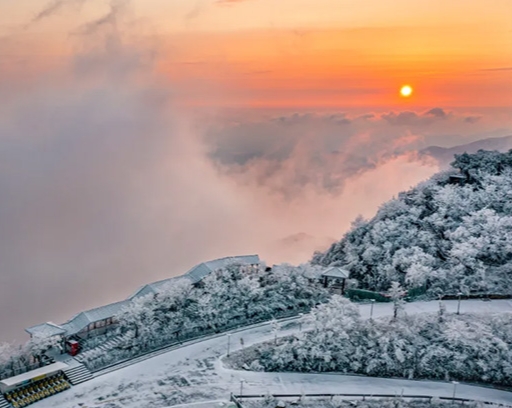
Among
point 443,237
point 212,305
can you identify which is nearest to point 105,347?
point 212,305

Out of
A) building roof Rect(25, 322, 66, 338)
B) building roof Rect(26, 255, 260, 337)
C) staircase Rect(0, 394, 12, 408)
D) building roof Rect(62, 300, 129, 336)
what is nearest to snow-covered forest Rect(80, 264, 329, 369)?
building roof Rect(26, 255, 260, 337)

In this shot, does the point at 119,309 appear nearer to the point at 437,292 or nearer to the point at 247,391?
the point at 247,391

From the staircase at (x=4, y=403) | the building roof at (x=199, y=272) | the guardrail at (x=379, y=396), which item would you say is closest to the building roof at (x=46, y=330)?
the staircase at (x=4, y=403)

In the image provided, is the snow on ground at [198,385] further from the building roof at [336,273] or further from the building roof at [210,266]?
the building roof at [336,273]

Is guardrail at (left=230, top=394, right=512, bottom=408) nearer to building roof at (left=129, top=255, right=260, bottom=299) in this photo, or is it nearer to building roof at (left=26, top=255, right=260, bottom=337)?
building roof at (left=26, top=255, right=260, bottom=337)

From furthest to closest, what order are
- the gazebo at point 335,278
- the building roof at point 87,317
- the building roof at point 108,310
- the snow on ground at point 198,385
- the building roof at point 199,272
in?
1. the gazebo at point 335,278
2. the building roof at point 199,272
3. the building roof at point 87,317
4. the building roof at point 108,310
5. the snow on ground at point 198,385

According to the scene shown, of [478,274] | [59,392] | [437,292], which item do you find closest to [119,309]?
[59,392]
